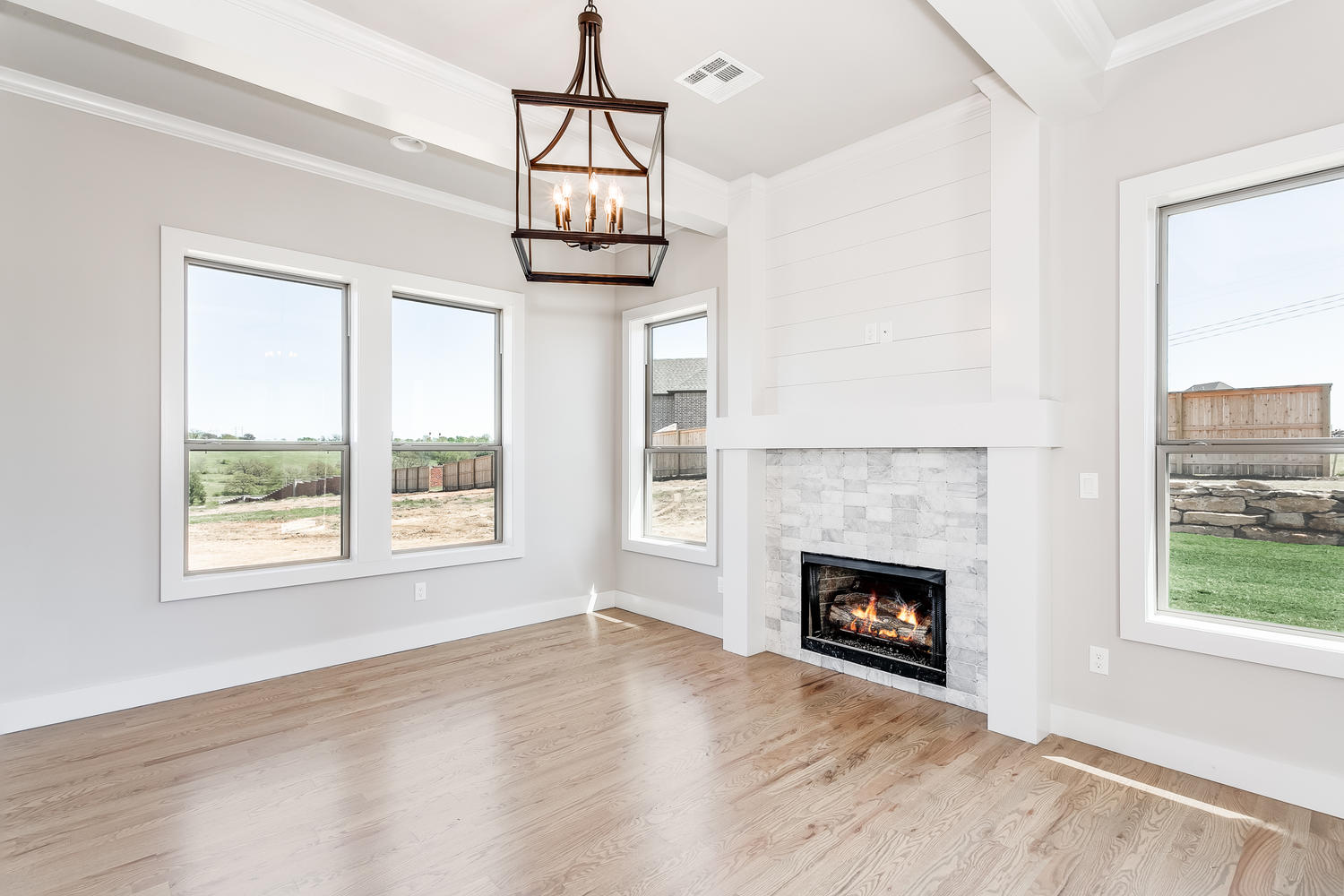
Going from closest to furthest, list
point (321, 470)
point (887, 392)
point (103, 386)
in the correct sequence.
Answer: point (103, 386), point (887, 392), point (321, 470)

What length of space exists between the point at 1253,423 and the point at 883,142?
7.13ft

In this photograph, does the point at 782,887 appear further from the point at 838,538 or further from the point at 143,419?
the point at 143,419

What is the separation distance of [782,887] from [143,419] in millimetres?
3600

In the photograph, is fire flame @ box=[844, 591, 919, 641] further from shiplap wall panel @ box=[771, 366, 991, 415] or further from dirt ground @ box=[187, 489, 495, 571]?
dirt ground @ box=[187, 489, 495, 571]

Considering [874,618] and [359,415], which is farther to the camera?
[359,415]

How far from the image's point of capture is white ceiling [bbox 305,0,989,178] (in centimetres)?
260

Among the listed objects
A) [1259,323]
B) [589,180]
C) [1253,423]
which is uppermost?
[589,180]

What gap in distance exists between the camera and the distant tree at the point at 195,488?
3598 millimetres

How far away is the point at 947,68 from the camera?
300 centimetres

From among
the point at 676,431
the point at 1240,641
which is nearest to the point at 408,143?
the point at 676,431

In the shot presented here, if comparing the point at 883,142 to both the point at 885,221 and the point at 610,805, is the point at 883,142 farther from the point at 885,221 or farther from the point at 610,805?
the point at 610,805

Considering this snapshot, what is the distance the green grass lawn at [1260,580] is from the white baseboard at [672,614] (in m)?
2.66

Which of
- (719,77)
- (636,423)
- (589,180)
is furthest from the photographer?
(636,423)

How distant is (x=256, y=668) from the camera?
12.1ft
